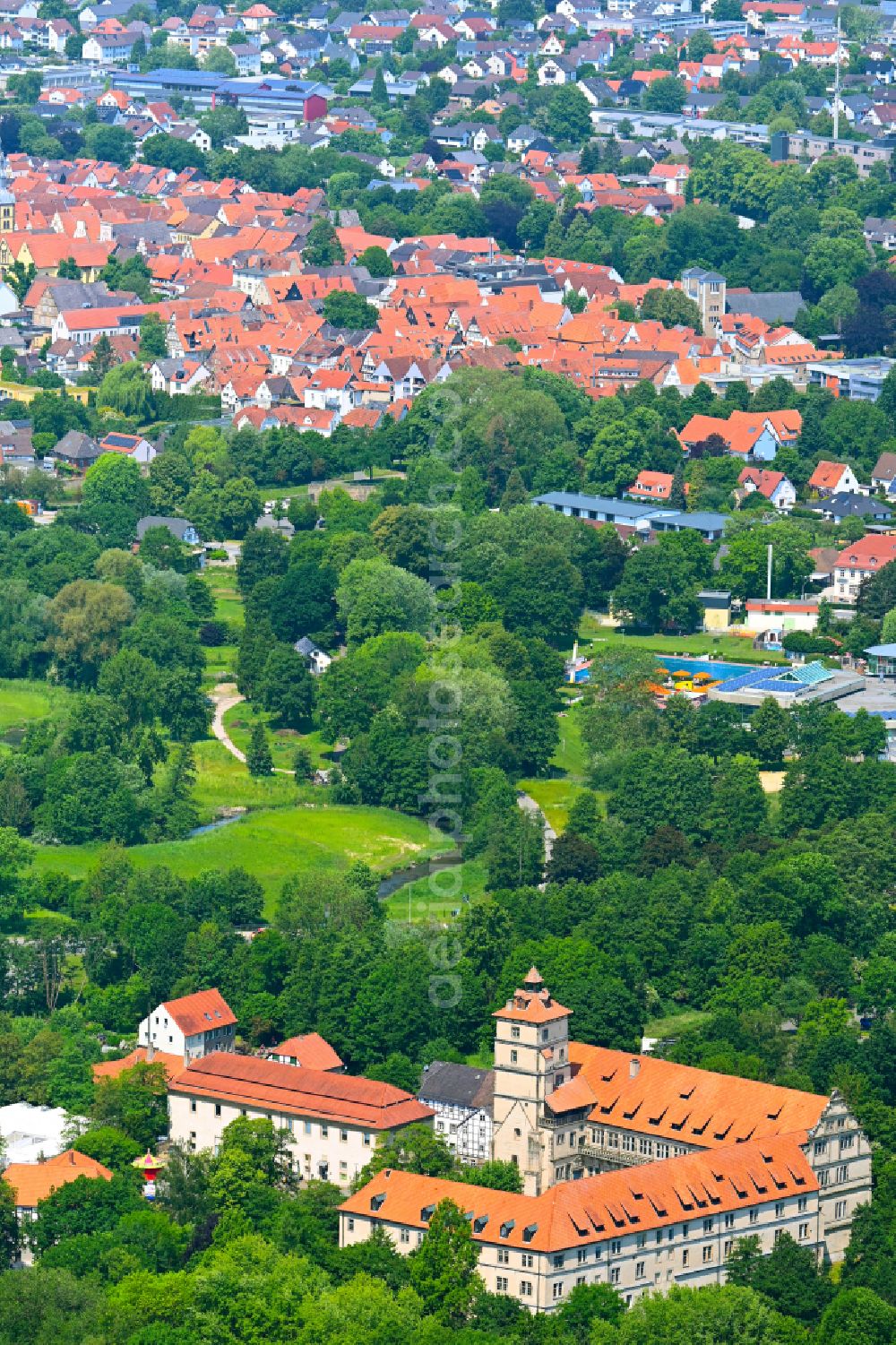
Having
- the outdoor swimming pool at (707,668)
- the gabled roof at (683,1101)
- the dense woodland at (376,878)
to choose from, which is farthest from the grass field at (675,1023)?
the outdoor swimming pool at (707,668)

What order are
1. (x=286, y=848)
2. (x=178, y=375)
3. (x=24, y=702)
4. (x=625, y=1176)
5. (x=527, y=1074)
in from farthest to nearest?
(x=178, y=375), (x=24, y=702), (x=286, y=848), (x=527, y=1074), (x=625, y=1176)

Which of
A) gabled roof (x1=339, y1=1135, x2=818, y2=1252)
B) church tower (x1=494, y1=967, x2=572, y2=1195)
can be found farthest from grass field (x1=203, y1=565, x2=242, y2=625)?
gabled roof (x1=339, y1=1135, x2=818, y2=1252)

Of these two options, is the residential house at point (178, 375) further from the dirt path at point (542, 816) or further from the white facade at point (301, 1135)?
the white facade at point (301, 1135)

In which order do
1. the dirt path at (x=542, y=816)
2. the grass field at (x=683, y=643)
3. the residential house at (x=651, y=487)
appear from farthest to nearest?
the residential house at (x=651, y=487)
the grass field at (x=683, y=643)
the dirt path at (x=542, y=816)

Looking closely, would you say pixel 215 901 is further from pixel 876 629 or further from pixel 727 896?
pixel 876 629

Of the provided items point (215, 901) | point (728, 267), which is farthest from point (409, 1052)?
point (728, 267)

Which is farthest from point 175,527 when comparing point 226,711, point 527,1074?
point 527,1074

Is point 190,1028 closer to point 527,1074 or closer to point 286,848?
point 527,1074
